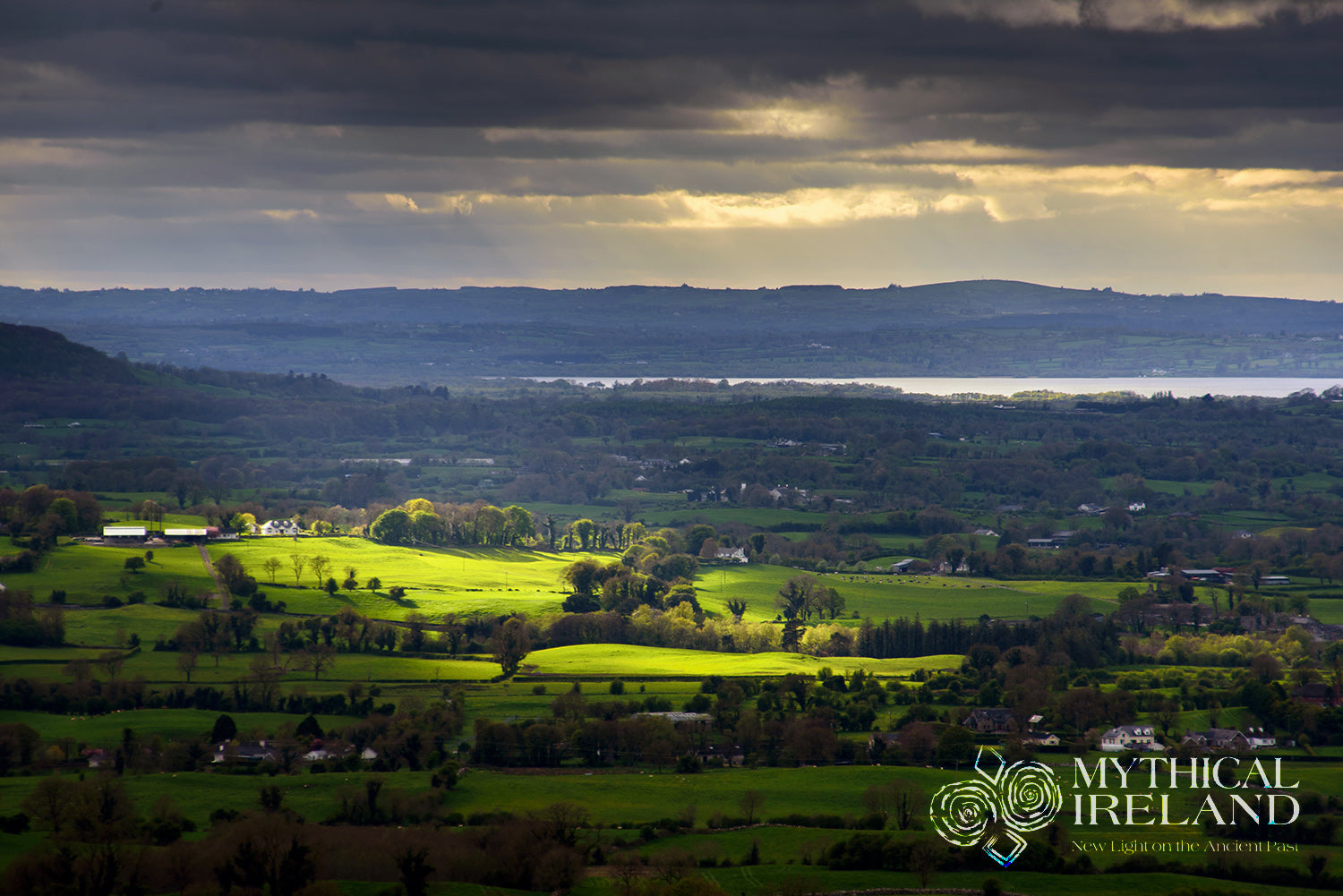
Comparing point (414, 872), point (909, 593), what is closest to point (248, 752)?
point (414, 872)

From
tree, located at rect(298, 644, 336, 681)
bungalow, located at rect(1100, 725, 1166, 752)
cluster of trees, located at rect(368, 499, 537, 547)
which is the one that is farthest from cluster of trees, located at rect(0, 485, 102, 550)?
bungalow, located at rect(1100, 725, 1166, 752)

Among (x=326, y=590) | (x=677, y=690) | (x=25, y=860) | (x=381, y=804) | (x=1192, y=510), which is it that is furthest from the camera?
(x=1192, y=510)

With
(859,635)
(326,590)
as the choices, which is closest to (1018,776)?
(859,635)

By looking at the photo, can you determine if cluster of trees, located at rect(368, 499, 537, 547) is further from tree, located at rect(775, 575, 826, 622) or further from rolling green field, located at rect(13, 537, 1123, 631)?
tree, located at rect(775, 575, 826, 622)

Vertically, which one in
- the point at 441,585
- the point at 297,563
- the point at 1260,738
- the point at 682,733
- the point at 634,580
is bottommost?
the point at 682,733

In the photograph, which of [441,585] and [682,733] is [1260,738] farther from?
[441,585]

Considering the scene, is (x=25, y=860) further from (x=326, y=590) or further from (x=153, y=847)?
(x=326, y=590)

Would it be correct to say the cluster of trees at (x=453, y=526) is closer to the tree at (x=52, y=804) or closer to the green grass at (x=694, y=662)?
the green grass at (x=694, y=662)
